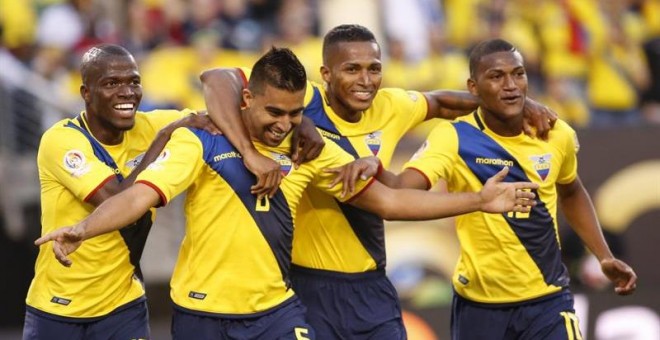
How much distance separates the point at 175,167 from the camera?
6.64m

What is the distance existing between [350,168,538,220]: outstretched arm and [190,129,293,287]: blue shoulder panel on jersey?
535 millimetres

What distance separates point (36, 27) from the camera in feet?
47.0

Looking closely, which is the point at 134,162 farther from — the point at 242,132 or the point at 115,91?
the point at 242,132

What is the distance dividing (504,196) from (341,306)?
1259mm

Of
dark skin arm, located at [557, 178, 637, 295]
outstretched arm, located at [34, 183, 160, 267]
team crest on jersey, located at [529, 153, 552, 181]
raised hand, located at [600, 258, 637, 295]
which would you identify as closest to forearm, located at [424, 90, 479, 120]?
team crest on jersey, located at [529, 153, 552, 181]

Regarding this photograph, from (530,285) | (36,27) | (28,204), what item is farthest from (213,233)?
(36,27)

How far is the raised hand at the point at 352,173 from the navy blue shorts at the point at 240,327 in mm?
767

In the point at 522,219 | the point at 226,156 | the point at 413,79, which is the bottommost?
the point at 413,79

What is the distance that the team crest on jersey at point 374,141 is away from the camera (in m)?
7.77

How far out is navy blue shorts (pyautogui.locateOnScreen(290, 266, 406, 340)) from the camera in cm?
759

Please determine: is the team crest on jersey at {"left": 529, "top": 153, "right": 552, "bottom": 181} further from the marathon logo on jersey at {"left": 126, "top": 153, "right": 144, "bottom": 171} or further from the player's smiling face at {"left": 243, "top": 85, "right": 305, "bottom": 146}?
the marathon logo on jersey at {"left": 126, "top": 153, "right": 144, "bottom": 171}

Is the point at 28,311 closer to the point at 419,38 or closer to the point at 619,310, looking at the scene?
the point at 619,310

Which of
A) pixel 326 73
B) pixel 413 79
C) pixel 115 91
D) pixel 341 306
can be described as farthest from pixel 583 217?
pixel 413 79

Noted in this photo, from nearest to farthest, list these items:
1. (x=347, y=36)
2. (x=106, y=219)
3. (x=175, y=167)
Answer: (x=106, y=219), (x=175, y=167), (x=347, y=36)
